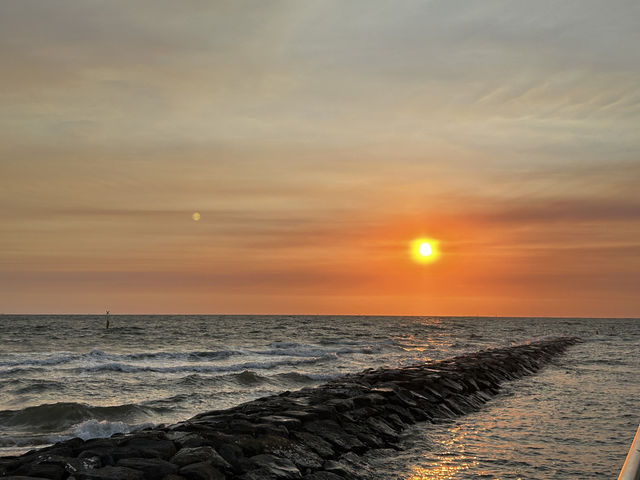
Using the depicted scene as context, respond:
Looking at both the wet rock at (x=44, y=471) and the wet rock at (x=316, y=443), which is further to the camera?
Answer: the wet rock at (x=316, y=443)

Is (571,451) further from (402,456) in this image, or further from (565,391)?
(565,391)

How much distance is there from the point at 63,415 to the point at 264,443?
8.67 m

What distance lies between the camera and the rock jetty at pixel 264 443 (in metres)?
6.21

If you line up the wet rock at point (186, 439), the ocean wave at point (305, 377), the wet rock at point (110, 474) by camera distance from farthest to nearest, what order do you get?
the ocean wave at point (305, 377)
the wet rock at point (186, 439)
the wet rock at point (110, 474)

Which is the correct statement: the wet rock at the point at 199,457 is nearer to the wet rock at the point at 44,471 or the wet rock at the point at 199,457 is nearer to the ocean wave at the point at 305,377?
the wet rock at the point at 44,471

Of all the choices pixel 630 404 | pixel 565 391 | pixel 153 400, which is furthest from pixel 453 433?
pixel 153 400

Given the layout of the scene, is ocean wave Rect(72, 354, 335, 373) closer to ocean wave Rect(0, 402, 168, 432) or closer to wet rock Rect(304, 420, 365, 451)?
ocean wave Rect(0, 402, 168, 432)

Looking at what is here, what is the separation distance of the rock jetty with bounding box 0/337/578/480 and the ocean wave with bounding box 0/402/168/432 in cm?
450

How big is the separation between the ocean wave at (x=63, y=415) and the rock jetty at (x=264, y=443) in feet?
14.8

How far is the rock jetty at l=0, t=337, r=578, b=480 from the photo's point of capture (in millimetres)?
6207

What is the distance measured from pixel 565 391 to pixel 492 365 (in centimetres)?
380

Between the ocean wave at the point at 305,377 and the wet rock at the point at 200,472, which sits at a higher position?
the wet rock at the point at 200,472

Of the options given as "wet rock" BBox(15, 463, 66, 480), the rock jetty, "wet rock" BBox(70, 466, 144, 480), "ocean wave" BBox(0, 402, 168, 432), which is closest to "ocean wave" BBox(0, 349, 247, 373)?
"ocean wave" BBox(0, 402, 168, 432)

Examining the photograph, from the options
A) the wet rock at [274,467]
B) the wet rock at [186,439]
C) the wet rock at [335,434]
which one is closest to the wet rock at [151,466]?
the wet rock at [186,439]
